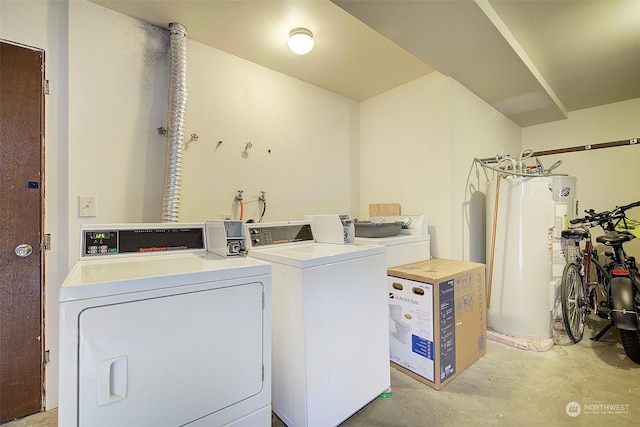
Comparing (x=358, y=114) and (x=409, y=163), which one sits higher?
(x=358, y=114)

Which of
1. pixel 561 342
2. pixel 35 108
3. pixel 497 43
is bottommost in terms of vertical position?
pixel 561 342

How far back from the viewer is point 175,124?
1.95 meters

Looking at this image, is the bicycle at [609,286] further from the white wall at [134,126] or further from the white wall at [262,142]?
the white wall at [134,126]

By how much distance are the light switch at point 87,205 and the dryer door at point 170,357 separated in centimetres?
127

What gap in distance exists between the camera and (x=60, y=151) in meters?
1.76

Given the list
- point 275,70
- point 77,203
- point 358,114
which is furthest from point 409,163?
point 77,203

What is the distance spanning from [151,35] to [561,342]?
4142 mm

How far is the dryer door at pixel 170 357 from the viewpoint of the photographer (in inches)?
33.7

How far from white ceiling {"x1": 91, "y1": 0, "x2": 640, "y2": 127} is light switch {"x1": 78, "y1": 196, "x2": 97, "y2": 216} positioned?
131 centimetres

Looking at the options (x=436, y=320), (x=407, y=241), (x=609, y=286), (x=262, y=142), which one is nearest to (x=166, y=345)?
(x=436, y=320)

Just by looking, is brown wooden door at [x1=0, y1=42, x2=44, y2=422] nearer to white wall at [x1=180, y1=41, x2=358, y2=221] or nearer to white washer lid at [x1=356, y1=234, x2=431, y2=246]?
white wall at [x1=180, y1=41, x2=358, y2=221]

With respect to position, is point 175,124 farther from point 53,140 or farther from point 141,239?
point 141,239

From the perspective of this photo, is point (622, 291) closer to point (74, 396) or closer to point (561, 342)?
point (561, 342)

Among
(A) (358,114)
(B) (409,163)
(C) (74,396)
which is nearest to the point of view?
(C) (74,396)
